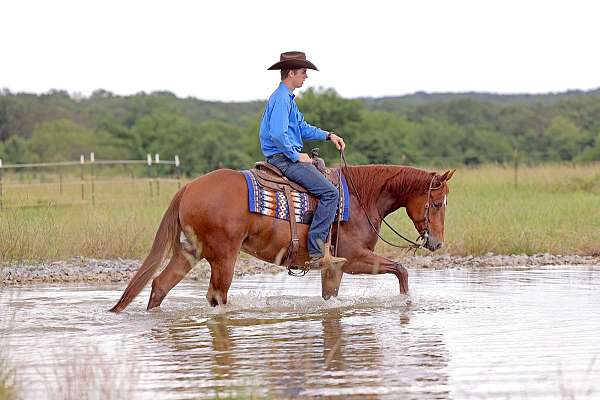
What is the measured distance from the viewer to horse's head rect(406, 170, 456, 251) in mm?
10586

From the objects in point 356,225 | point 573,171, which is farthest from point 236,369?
point 573,171

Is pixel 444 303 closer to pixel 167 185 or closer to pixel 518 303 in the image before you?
pixel 518 303

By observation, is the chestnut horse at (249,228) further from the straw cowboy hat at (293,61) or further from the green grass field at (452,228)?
the green grass field at (452,228)

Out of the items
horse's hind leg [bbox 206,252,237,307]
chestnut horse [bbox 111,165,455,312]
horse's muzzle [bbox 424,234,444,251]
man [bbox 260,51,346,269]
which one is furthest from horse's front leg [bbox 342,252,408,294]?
horse's hind leg [bbox 206,252,237,307]

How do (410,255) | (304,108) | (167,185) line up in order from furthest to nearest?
(304,108), (167,185), (410,255)

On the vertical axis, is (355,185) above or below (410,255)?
above

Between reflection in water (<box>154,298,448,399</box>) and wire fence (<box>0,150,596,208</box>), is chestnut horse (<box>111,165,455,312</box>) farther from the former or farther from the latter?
wire fence (<box>0,150,596,208</box>)

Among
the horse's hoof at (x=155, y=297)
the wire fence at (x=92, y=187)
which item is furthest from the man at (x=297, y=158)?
the wire fence at (x=92, y=187)

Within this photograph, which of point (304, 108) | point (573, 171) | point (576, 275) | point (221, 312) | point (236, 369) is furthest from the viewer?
point (304, 108)

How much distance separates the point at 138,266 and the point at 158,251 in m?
4.43

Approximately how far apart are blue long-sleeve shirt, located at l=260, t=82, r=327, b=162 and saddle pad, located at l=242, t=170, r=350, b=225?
35cm

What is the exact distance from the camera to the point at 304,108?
49656 millimetres

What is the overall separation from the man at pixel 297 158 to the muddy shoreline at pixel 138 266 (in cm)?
377

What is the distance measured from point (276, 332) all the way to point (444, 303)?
2292mm
